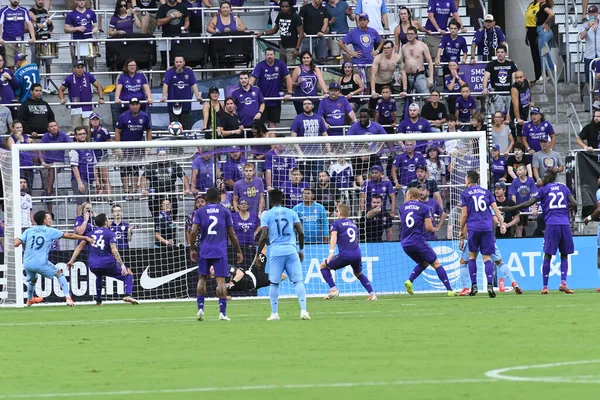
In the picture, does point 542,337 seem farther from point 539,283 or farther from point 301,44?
point 301,44

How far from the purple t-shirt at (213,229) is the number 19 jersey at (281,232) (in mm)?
695

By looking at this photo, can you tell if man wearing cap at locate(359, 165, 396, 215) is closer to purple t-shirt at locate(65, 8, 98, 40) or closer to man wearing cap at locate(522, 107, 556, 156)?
man wearing cap at locate(522, 107, 556, 156)

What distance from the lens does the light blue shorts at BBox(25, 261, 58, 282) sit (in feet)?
75.7

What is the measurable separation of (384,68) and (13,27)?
29.6 feet

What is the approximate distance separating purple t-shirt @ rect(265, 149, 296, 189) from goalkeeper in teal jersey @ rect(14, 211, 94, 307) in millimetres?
4108

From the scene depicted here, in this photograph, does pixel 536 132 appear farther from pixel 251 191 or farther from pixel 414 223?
pixel 251 191

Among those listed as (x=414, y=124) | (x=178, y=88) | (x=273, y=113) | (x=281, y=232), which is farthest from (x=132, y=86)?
(x=281, y=232)

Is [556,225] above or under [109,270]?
above

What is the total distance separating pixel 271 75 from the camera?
90.9 feet

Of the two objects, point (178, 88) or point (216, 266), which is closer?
point (216, 266)

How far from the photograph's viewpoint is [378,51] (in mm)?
29156

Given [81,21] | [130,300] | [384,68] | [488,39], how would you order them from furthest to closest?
[488,39] < [81,21] < [384,68] < [130,300]

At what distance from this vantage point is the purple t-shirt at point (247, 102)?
27.0 meters

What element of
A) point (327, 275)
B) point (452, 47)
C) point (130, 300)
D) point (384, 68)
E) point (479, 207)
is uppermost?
point (452, 47)
